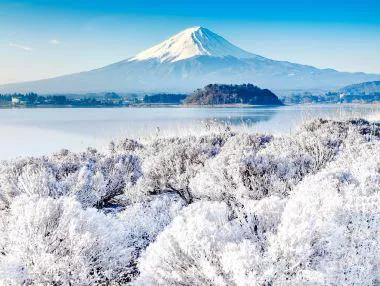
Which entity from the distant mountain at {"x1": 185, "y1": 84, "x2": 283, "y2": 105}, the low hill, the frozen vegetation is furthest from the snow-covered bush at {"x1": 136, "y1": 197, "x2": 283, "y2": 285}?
the low hill

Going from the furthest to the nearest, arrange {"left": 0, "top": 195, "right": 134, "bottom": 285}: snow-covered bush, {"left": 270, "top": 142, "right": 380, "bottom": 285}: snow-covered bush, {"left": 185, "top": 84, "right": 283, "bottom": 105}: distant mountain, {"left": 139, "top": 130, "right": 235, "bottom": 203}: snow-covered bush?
{"left": 185, "top": 84, "right": 283, "bottom": 105}: distant mountain < {"left": 139, "top": 130, "right": 235, "bottom": 203}: snow-covered bush < {"left": 0, "top": 195, "right": 134, "bottom": 285}: snow-covered bush < {"left": 270, "top": 142, "right": 380, "bottom": 285}: snow-covered bush

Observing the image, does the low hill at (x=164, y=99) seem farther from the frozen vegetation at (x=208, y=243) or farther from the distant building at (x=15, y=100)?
the frozen vegetation at (x=208, y=243)

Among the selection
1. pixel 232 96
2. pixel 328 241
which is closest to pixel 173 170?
pixel 328 241

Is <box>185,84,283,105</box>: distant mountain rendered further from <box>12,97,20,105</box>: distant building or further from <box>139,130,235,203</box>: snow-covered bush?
<box>139,130,235,203</box>: snow-covered bush

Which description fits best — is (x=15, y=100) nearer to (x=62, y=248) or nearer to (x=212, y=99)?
(x=212, y=99)

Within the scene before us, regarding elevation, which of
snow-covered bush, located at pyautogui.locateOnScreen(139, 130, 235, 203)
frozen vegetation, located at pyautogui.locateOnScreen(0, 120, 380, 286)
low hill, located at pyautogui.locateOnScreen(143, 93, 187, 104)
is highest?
frozen vegetation, located at pyautogui.locateOnScreen(0, 120, 380, 286)

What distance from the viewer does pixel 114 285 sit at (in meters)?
5.39

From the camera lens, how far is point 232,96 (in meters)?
90.4

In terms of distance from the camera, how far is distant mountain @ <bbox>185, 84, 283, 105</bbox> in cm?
9100

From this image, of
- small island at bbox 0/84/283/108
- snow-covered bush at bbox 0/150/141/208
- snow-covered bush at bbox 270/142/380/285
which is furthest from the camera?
small island at bbox 0/84/283/108

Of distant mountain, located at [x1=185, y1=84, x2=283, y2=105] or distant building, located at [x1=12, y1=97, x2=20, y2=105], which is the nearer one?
distant mountain, located at [x1=185, y1=84, x2=283, y2=105]

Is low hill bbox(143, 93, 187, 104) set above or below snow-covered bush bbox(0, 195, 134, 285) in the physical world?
below

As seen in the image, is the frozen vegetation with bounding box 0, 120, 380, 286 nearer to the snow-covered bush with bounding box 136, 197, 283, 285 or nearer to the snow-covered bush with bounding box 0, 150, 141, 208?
the snow-covered bush with bounding box 136, 197, 283, 285

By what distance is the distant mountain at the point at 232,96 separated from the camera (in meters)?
91.0
